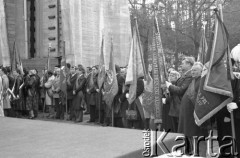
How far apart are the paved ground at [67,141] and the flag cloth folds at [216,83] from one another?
1773mm

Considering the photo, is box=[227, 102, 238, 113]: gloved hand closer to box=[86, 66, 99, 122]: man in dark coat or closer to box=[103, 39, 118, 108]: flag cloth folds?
box=[103, 39, 118, 108]: flag cloth folds

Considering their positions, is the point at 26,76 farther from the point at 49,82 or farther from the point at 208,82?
the point at 208,82

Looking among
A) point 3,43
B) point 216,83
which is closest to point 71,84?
point 3,43

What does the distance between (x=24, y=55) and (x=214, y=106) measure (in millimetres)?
15135

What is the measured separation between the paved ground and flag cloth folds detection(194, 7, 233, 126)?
1.77 m

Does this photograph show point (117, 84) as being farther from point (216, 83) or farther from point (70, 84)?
point (216, 83)

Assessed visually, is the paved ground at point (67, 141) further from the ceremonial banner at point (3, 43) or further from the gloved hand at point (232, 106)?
the ceremonial banner at point (3, 43)

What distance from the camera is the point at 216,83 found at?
179 inches

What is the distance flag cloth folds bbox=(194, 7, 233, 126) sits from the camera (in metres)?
4.55

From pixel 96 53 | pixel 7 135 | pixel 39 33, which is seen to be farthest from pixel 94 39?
pixel 7 135

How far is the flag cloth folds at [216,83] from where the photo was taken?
14.9ft

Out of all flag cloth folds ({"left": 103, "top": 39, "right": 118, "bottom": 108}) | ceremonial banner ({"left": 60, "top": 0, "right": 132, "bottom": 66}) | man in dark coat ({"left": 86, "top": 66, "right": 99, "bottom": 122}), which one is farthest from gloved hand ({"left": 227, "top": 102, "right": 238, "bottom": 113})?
ceremonial banner ({"left": 60, "top": 0, "right": 132, "bottom": 66})

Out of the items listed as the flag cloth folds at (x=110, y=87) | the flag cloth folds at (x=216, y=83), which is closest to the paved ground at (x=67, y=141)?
the flag cloth folds at (x=216, y=83)

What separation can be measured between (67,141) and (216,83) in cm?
255
